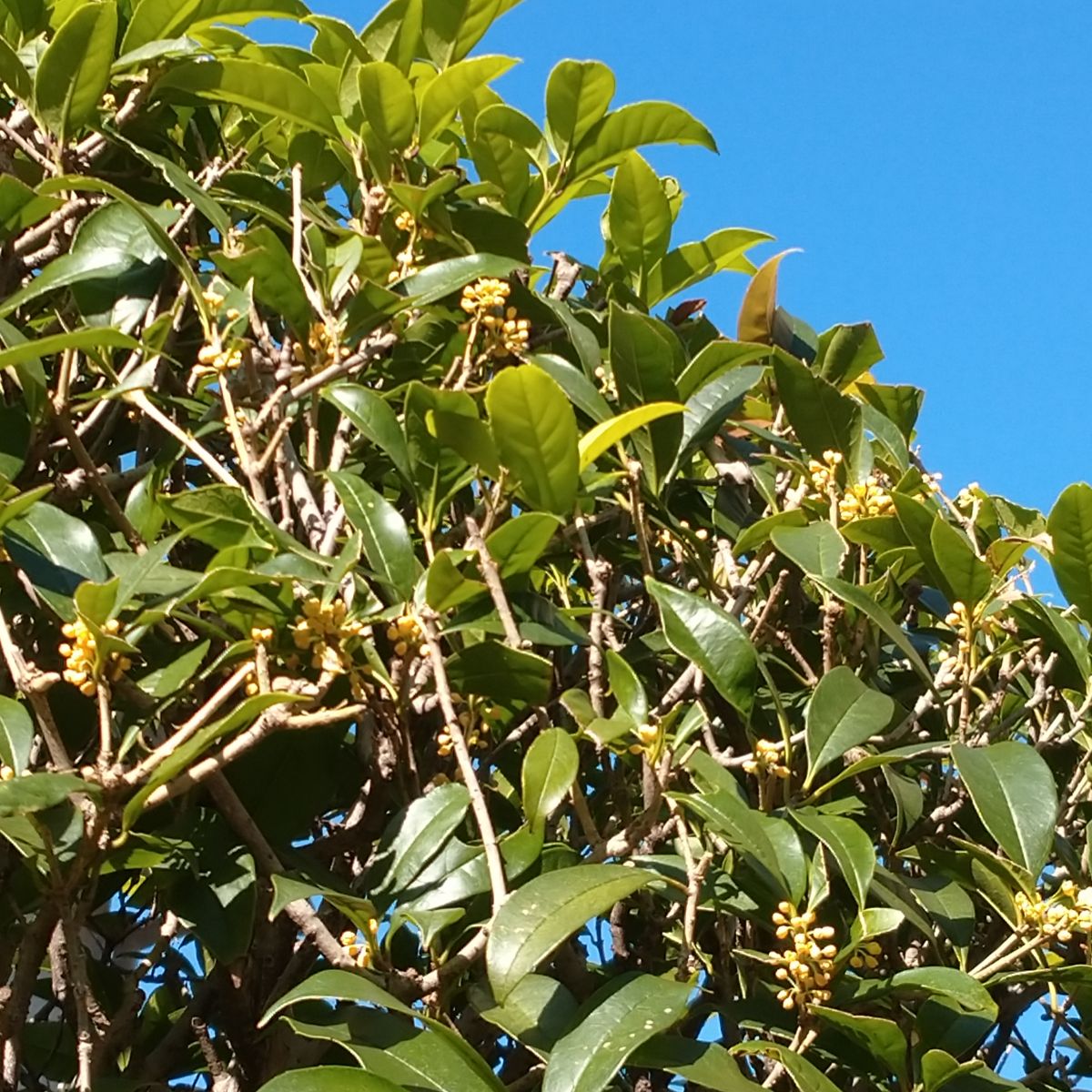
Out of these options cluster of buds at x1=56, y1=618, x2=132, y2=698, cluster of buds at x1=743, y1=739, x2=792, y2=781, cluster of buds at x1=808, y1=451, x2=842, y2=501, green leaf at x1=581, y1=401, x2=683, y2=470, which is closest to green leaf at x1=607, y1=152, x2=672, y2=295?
cluster of buds at x1=808, y1=451, x2=842, y2=501

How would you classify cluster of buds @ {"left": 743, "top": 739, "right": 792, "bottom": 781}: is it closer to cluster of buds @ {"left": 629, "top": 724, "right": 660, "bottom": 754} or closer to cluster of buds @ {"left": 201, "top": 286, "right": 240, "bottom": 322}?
cluster of buds @ {"left": 629, "top": 724, "right": 660, "bottom": 754}

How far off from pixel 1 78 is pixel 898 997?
111cm

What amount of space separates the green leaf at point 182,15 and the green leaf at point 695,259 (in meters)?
0.49

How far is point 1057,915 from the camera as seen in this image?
107 cm

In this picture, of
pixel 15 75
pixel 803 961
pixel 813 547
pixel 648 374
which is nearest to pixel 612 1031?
pixel 803 961

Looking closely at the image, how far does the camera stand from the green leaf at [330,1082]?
840 millimetres

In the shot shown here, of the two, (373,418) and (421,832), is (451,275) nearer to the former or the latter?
(373,418)

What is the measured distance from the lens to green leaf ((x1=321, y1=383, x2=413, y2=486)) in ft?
3.79

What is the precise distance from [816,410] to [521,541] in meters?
0.43

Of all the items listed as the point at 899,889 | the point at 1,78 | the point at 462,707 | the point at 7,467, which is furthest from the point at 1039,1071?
the point at 1,78

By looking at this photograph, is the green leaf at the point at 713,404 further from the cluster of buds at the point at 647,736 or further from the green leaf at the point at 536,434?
the cluster of buds at the point at 647,736

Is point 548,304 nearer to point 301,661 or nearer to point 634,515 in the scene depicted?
point 634,515

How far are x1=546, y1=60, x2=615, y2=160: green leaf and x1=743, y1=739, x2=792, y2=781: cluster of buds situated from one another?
2.22 ft

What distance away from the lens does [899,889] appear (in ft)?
3.71
